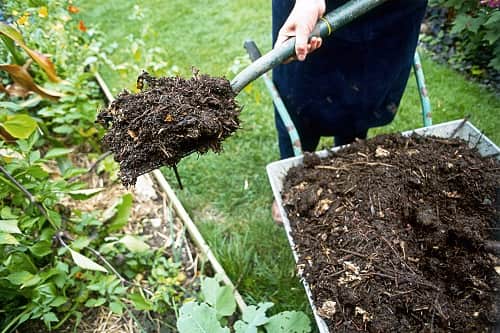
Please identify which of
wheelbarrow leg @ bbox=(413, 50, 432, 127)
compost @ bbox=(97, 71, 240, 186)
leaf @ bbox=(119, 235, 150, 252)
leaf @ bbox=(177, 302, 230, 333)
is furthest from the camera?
A: leaf @ bbox=(119, 235, 150, 252)

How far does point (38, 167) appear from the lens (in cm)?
144

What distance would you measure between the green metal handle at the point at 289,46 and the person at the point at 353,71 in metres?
0.14

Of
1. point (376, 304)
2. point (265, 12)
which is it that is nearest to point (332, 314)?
point (376, 304)

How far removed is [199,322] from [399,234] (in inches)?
24.3

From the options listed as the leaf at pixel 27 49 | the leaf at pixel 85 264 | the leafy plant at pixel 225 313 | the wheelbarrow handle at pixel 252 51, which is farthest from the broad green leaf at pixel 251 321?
the leaf at pixel 27 49

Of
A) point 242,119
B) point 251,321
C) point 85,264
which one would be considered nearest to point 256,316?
point 251,321

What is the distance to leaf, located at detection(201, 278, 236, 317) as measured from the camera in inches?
56.2

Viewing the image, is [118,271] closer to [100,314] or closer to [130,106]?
[100,314]

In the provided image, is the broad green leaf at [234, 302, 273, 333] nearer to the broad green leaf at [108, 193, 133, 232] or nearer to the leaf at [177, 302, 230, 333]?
the leaf at [177, 302, 230, 333]

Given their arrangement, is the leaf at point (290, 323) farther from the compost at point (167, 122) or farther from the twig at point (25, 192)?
the twig at point (25, 192)

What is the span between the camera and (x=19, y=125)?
137cm

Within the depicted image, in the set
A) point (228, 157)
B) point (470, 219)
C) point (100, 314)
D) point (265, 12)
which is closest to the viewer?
point (470, 219)

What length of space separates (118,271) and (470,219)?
1.32 m

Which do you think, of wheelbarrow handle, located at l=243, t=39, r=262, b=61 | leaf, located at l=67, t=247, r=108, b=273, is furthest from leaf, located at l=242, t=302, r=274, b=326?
wheelbarrow handle, located at l=243, t=39, r=262, b=61
